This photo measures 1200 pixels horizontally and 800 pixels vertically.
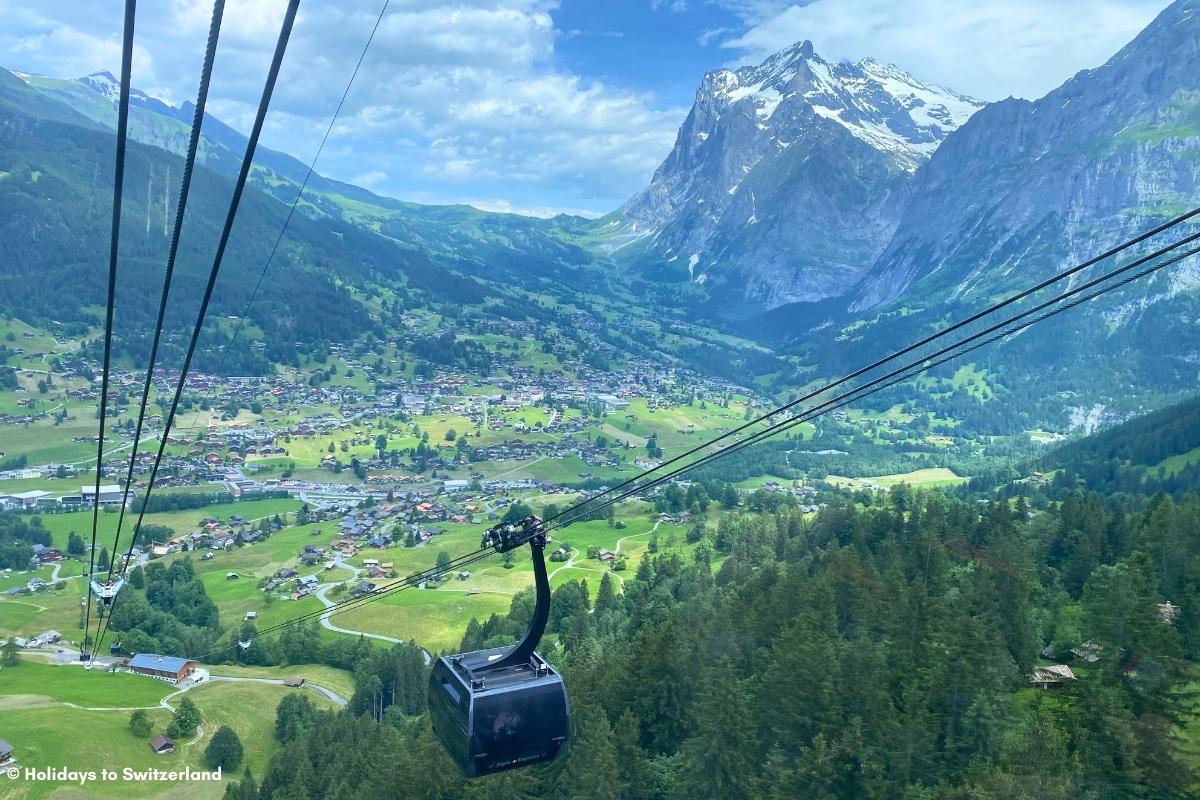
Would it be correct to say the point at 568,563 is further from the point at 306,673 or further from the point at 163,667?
the point at 163,667

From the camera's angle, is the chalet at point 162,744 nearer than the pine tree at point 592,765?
No

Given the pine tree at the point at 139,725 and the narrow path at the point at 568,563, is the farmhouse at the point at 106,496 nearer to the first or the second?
the narrow path at the point at 568,563

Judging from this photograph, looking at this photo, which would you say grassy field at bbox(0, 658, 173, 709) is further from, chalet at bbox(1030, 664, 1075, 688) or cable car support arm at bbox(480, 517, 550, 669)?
chalet at bbox(1030, 664, 1075, 688)

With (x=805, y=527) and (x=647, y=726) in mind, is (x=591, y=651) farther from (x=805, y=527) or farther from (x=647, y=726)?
(x=805, y=527)

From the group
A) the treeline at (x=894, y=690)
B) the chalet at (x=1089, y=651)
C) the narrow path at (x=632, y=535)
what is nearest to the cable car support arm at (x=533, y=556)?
the treeline at (x=894, y=690)

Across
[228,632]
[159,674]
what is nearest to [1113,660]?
[159,674]
